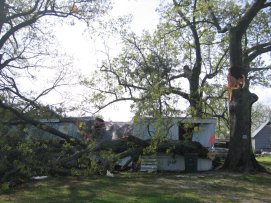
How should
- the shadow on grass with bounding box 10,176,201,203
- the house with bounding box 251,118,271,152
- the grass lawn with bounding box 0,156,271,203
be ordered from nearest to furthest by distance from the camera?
the shadow on grass with bounding box 10,176,201,203 < the grass lawn with bounding box 0,156,271,203 < the house with bounding box 251,118,271,152

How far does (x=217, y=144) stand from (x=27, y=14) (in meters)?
26.2

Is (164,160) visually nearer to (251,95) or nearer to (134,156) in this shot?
(134,156)

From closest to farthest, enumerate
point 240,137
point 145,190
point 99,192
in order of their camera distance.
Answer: point 99,192 < point 145,190 < point 240,137

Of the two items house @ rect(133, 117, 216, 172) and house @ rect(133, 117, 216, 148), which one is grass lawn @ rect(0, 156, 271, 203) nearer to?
house @ rect(133, 117, 216, 148)

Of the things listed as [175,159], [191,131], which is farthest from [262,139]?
[191,131]

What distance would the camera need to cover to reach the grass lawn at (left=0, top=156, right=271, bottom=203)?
11.0m

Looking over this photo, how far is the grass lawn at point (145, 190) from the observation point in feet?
36.0

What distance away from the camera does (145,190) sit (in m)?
12.5

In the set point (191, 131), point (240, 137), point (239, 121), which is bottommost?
point (240, 137)

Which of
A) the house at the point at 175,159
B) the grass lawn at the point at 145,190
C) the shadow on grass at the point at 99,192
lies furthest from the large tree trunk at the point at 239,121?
the shadow on grass at the point at 99,192

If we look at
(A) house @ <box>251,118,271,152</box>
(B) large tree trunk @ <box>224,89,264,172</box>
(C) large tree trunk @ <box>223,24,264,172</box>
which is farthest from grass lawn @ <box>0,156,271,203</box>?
(A) house @ <box>251,118,271,152</box>

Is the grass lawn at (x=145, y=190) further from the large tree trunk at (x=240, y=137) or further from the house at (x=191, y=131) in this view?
the house at (x=191, y=131)

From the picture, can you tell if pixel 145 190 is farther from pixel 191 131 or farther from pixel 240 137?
pixel 240 137

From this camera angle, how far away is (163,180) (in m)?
15.4
